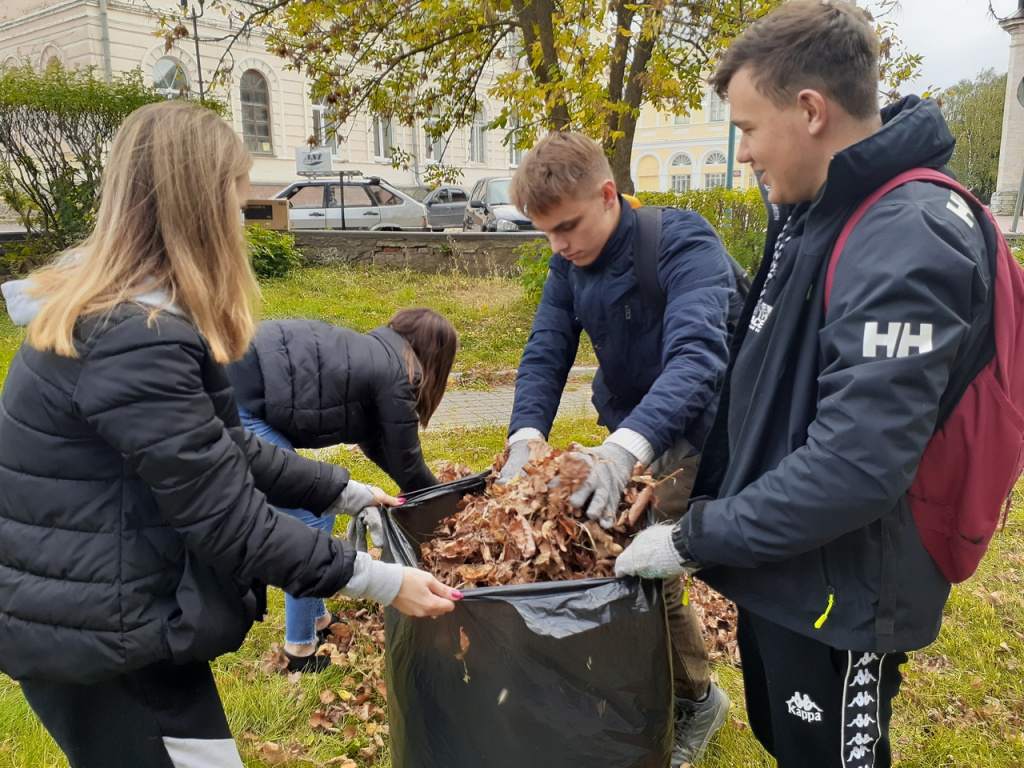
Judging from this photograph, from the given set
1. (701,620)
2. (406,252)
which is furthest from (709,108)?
(701,620)

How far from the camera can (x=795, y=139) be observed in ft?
5.20

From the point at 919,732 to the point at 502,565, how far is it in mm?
1780

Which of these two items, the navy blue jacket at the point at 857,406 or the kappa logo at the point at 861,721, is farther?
the kappa logo at the point at 861,721

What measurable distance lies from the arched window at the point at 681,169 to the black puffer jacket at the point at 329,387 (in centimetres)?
4724

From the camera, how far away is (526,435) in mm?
2500

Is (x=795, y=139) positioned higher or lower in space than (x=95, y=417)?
higher

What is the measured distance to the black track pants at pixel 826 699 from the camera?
1651 millimetres

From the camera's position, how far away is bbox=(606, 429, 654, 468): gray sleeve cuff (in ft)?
7.02

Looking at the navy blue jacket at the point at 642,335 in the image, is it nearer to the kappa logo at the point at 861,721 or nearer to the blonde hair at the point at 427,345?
the blonde hair at the point at 427,345

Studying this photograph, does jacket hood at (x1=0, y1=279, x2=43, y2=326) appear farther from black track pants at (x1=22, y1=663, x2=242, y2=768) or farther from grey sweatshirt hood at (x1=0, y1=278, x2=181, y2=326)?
black track pants at (x1=22, y1=663, x2=242, y2=768)

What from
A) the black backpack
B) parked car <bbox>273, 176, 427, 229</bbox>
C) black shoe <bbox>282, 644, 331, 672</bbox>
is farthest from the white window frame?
the black backpack

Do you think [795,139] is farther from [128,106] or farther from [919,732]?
[128,106]

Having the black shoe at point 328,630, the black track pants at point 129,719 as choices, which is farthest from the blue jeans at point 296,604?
the black track pants at point 129,719

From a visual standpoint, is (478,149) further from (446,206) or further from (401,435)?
(401,435)
